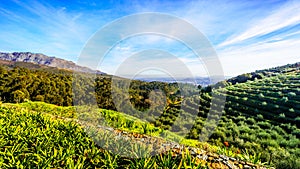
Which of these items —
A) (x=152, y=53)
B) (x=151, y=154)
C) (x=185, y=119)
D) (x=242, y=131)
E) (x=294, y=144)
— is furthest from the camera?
(x=185, y=119)

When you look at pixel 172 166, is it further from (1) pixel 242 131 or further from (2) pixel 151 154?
(1) pixel 242 131

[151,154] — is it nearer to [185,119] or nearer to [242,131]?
[242,131]

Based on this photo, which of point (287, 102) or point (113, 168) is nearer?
point (113, 168)

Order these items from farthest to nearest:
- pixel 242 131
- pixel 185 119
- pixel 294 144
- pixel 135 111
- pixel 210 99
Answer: pixel 210 99
pixel 185 119
pixel 242 131
pixel 135 111
pixel 294 144

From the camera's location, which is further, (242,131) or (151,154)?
(242,131)

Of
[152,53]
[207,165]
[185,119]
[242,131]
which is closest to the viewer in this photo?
[207,165]

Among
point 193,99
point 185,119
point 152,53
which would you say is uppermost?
point 152,53

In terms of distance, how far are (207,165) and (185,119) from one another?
2131 cm

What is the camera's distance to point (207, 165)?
151 inches

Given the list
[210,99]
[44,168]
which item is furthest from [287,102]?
[44,168]

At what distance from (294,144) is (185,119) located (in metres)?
11.0

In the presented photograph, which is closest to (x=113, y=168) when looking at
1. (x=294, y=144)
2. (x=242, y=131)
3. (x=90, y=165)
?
(x=90, y=165)

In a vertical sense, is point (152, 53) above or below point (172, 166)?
above

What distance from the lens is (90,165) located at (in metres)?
4.05
